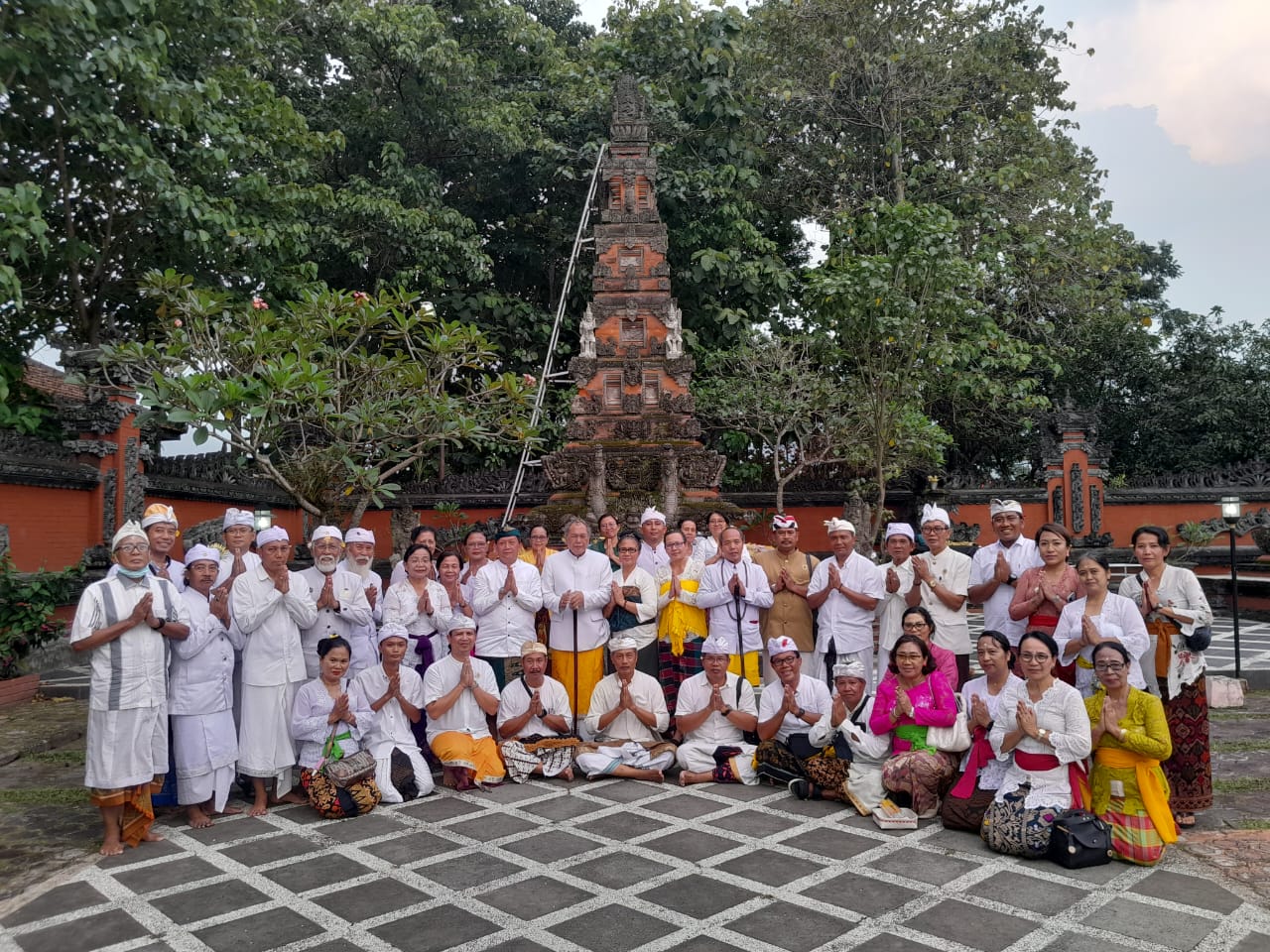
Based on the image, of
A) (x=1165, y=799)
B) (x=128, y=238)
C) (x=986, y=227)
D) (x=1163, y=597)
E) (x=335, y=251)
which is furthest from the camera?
(x=986, y=227)

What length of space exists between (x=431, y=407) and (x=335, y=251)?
413 inches

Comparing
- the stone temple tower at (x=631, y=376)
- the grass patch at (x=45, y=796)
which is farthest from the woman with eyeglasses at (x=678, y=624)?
the stone temple tower at (x=631, y=376)

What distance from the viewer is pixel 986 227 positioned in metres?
19.4

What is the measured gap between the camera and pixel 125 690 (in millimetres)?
4887

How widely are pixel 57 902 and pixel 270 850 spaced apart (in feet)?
3.07

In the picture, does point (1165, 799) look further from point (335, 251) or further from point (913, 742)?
point (335, 251)

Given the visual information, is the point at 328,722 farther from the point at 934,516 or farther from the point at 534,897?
the point at 934,516

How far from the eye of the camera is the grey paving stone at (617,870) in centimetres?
425

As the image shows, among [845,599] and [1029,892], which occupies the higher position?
[845,599]

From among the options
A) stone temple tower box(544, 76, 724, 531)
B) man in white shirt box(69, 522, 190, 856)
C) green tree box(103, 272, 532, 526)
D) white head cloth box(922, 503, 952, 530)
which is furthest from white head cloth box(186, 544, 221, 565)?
stone temple tower box(544, 76, 724, 531)

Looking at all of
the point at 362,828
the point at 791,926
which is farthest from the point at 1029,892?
the point at 362,828

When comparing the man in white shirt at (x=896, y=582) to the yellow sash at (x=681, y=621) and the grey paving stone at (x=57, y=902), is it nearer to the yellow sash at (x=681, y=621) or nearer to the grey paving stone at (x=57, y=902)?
the yellow sash at (x=681, y=621)

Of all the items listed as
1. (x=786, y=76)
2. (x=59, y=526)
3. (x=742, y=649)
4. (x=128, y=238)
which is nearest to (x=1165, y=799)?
(x=742, y=649)

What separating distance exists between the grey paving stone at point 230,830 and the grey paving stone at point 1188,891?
4.35 metres
